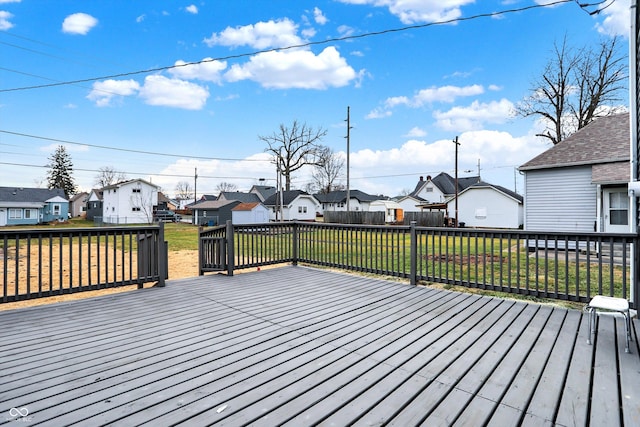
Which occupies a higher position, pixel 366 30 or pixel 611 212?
pixel 366 30

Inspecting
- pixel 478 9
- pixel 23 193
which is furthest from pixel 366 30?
pixel 23 193

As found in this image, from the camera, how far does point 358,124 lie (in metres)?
22.3

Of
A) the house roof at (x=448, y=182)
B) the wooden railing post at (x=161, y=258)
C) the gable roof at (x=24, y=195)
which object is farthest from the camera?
the house roof at (x=448, y=182)

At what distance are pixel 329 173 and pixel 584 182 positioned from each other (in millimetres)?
35531

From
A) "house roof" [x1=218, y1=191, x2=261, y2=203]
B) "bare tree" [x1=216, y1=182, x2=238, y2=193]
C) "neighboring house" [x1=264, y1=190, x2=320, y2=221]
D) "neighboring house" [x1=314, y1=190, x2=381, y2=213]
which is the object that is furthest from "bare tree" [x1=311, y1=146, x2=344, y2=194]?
"bare tree" [x1=216, y1=182, x2=238, y2=193]

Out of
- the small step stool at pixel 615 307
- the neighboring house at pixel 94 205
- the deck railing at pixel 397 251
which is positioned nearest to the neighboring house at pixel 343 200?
the neighboring house at pixel 94 205

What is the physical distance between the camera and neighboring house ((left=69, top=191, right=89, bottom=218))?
49.3 meters

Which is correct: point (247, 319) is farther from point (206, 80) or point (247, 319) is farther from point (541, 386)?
point (206, 80)

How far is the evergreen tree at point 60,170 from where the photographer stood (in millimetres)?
48312

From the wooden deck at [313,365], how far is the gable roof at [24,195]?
40.3 m

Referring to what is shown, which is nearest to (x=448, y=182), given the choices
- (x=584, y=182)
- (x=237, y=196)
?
(x=237, y=196)

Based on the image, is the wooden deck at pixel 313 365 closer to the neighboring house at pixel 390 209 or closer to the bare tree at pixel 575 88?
the bare tree at pixel 575 88

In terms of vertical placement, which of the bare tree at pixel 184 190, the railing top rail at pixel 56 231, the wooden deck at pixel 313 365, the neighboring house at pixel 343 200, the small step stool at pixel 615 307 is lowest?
the wooden deck at pixel 313 365

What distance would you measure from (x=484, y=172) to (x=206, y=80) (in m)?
30.8
